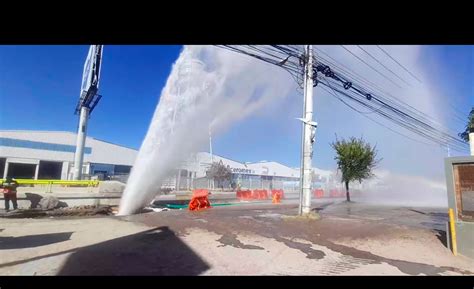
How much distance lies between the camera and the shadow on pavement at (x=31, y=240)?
246 inches

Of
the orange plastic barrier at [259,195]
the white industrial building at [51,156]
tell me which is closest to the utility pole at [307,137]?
the orange plastic barrier at [259,195]

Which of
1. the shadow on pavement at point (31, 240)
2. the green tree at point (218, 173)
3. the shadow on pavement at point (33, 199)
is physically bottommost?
the shadow on pavement at point (31, 240)

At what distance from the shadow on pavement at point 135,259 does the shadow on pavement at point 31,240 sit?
1.29m

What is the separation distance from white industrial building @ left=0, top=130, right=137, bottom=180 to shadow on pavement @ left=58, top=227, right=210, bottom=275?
35508 mm

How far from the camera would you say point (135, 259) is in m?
5.39

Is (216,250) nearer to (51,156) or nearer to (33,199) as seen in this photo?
(33,199)

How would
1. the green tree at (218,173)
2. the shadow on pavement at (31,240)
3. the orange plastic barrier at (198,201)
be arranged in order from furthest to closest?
the green tree at (218,173)
the orange plastic barrier at (198,201)
the shadow on pavement at (31,240)

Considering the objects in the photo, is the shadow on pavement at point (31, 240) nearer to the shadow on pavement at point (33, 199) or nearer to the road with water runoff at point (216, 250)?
the road with water runoff at point (216, 250)

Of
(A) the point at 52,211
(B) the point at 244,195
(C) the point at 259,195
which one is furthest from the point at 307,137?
(C) the point at 259,195

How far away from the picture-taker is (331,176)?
81.1 meters

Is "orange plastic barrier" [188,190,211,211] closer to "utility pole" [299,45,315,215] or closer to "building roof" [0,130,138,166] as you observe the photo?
"utility pole" [299,45,315,215]

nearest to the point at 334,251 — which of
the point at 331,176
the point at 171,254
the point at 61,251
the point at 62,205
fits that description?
the point at 171,254
